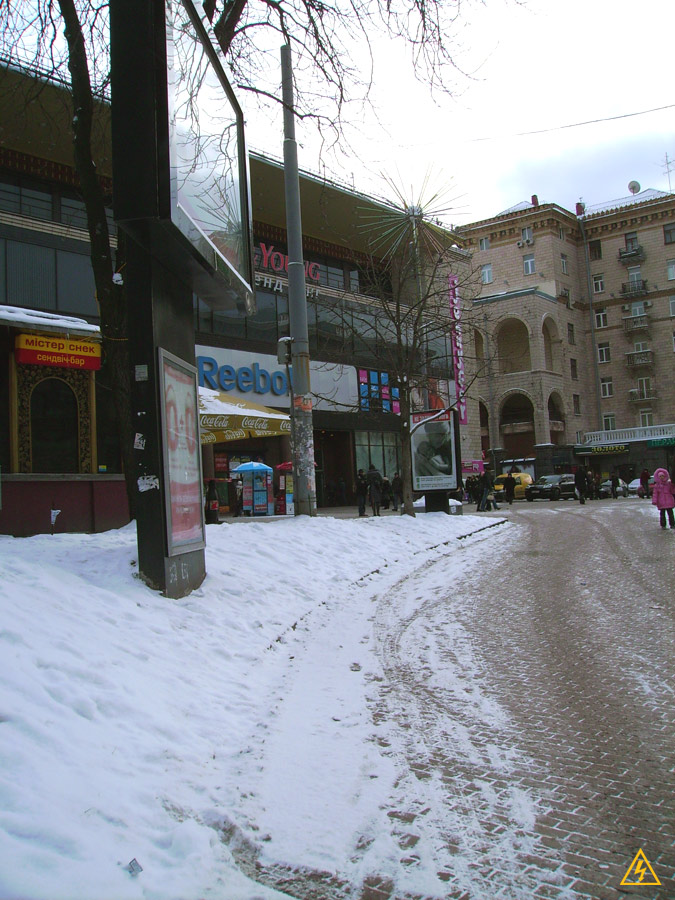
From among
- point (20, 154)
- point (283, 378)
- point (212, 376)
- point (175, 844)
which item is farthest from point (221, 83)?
point (283, 378)

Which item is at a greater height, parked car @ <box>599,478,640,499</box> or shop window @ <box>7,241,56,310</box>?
shop window @ <box>7,241,56,310</box>

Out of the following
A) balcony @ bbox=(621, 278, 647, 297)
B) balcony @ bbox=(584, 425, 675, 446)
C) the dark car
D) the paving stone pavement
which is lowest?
the paving stone pavement

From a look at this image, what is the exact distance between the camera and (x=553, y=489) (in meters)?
37.8

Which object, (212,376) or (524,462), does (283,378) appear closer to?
(212,376)

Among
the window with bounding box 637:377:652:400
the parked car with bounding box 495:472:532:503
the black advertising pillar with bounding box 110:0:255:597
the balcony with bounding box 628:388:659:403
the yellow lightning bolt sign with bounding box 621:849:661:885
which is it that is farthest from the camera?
the window with bounding box 637:377:652:400

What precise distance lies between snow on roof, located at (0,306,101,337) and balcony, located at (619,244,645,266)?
55.8m

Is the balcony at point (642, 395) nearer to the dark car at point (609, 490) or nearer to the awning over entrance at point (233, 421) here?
the dark car at point (609, 490)

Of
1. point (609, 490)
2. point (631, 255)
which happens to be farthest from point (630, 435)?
point (609, 490)

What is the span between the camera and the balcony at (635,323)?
58.5m

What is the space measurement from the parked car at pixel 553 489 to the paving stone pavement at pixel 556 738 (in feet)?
97.0

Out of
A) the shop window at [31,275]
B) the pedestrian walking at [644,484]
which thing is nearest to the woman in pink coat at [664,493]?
the shop window at [31,275]

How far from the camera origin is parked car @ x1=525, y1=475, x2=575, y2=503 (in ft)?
123

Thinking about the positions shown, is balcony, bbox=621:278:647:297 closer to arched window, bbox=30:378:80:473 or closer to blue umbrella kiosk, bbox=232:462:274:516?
blue umbrella kiosk, bbox=232:462:274:516

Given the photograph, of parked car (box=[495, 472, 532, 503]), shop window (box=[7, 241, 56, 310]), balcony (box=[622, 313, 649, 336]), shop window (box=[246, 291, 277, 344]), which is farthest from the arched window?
balcony (box=[622, 313, 649, 336])
